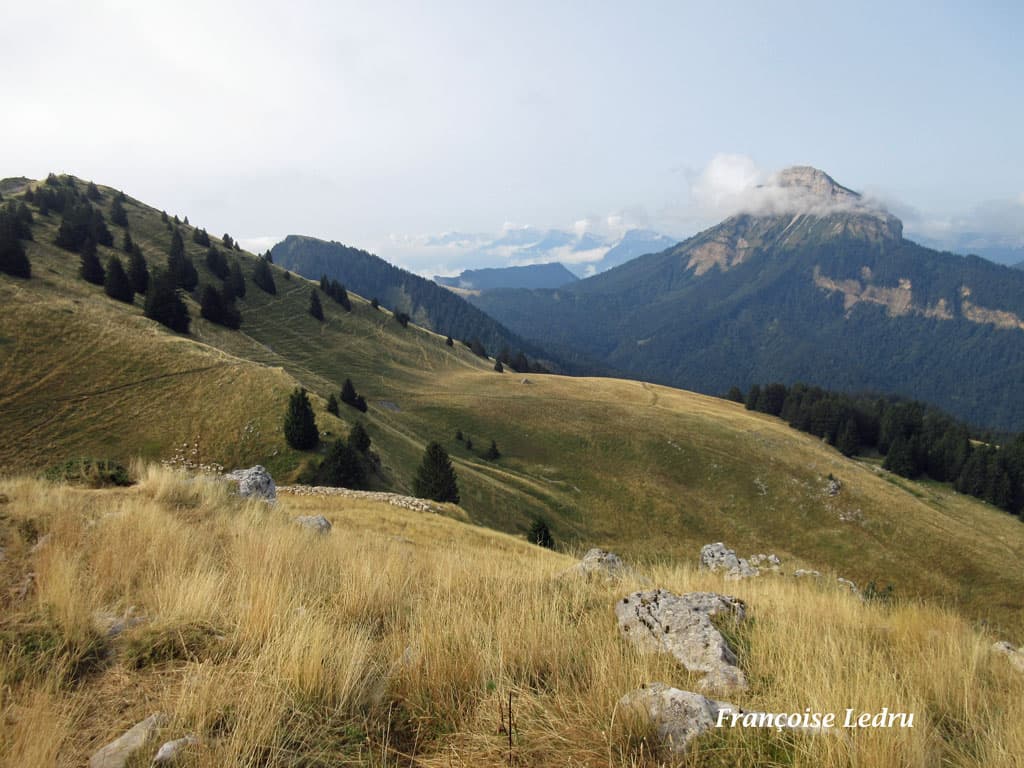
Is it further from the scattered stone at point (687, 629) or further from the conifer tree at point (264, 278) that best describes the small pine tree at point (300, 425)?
the conifer tree at point (264, 278)

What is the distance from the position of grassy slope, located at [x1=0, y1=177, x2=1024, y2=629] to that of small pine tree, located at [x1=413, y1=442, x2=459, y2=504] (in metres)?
3.98

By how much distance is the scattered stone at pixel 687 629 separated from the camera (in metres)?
3.91

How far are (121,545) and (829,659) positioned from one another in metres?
7.71

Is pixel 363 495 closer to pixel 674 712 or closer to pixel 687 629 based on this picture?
pixel 687 629

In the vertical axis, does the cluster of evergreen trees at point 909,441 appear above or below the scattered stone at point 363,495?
below

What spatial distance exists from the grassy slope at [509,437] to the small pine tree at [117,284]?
3.27m

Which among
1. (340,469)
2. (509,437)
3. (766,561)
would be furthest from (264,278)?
(766,561)

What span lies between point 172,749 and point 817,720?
3910mm

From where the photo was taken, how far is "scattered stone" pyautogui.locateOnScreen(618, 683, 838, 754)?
2814mm

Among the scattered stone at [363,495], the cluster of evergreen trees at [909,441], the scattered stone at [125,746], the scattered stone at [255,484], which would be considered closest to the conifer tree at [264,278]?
the scattered stone at [363,495]

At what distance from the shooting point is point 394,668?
11.4ft

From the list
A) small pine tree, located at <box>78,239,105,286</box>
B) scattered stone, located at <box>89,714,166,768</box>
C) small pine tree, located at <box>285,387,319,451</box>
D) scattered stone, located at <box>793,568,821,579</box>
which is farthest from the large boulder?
small pine tree, located at <box>78,239,105,286</box>

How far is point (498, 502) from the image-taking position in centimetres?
3775

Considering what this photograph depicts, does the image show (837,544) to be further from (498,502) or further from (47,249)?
(47,249)
